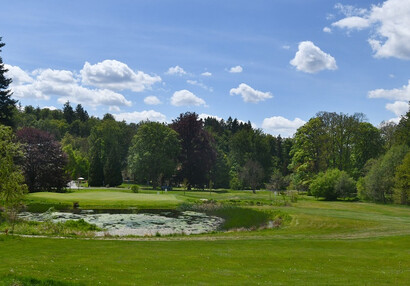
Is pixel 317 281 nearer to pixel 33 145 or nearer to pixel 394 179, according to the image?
pixel 394 179

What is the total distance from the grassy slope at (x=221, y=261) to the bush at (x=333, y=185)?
40.6 meters

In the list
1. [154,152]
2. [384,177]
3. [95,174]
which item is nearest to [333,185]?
[384,177]

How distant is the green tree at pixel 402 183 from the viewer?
53906 millimetres

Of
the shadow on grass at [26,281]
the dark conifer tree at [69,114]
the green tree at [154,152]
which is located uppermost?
the dark conifer tree at [69,114]

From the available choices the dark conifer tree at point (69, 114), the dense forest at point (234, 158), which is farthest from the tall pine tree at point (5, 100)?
the dark conifer tree at point (69, 114)

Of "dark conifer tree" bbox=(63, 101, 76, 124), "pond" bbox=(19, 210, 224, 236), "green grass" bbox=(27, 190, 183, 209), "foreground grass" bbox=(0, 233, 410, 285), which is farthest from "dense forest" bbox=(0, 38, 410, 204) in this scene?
"dark conifer tree" bbox=(63, 101, 76, 124)

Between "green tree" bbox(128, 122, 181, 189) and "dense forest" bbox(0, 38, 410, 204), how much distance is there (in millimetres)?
236

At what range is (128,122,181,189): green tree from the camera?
84438mm

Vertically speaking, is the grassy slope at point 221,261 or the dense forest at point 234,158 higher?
the dense forest at point 234,158

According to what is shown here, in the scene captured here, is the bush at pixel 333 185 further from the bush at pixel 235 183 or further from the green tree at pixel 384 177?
the bush at pixel 235 183

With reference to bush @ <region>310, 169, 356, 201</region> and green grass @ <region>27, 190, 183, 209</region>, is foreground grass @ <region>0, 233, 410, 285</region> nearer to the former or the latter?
green grass @ <region>27, 190, 183, 209</region>

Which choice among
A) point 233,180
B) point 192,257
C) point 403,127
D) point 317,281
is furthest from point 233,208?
point 233,180

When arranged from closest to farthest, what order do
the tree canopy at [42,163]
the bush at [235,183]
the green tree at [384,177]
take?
the green tree at [384,177], the tree canopy at [42,163], the bush at [235,183]

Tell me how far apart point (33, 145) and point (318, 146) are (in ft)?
192
